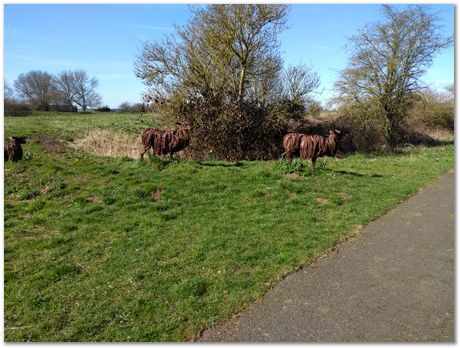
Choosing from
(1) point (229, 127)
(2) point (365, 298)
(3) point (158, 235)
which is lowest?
(2) point (365, 298)

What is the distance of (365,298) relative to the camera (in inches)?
187

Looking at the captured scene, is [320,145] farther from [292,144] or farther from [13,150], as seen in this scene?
[13,150]

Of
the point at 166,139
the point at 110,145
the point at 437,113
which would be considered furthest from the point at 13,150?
the point at 437,113

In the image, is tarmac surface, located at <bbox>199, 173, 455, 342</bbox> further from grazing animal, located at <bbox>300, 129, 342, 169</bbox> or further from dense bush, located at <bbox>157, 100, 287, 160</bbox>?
dense bush, located at <bbox>157, 100, 287, 160</bbox>

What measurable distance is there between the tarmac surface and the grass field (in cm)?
31

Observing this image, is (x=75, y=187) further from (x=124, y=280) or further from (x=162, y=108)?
(x=162, y=108)

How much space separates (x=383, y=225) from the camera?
24.9 feet

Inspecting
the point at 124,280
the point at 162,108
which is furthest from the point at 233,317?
the point at 162,108

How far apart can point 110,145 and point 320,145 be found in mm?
11453

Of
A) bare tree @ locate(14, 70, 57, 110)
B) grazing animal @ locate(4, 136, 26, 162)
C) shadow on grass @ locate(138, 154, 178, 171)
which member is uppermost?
bare tree @ locate(14, 70, 57, 110)

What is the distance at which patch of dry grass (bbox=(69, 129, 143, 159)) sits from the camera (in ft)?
54.2

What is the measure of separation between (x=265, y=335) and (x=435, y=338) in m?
1.82

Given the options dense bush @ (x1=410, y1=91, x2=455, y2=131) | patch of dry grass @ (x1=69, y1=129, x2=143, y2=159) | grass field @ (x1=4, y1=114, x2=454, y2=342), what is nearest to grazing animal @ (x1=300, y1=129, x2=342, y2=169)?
grass field @ (x1=4, y1=114, x2=454, y2=342)

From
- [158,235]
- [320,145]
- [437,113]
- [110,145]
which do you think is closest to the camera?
[158,235]
